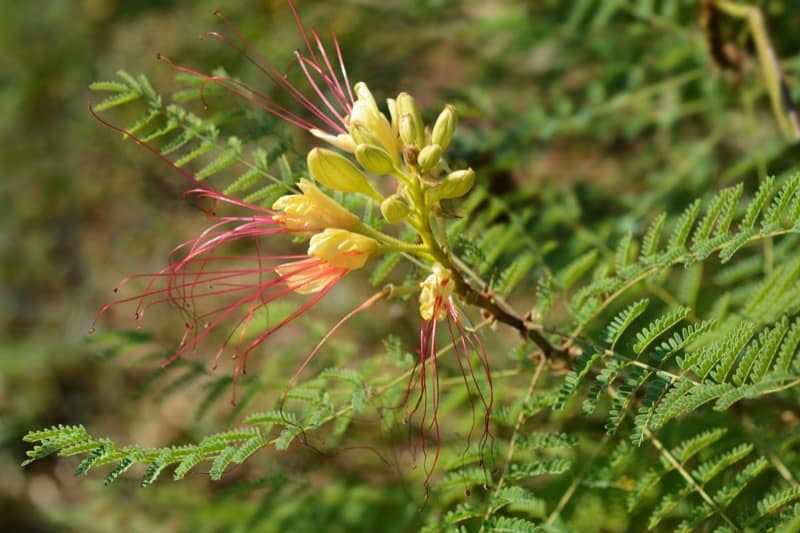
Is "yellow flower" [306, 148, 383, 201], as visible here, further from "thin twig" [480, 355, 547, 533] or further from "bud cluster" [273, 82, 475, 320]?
"thin twig" [480, 355, 547, 533]

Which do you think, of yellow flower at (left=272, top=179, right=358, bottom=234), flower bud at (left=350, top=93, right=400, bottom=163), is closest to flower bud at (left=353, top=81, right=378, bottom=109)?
flower bud at (left=350, top=93, right=400, bottom=163)

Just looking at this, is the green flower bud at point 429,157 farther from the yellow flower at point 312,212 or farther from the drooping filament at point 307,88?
the drooping filament at point 307,88

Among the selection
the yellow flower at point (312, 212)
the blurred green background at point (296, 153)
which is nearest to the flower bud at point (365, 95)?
the yellow flower at point (312, 212)

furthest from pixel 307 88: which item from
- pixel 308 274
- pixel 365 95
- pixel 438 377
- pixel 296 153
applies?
pixel 308 274

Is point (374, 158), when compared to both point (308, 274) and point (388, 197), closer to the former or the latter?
point (388, 197)

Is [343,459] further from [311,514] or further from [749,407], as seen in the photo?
[749,407]

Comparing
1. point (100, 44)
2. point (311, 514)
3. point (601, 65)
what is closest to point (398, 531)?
point (311, 514)
